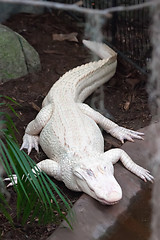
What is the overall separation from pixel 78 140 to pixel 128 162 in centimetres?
45

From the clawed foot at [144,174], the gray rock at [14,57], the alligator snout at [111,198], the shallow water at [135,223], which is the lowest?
the clawed foot at [144,174]

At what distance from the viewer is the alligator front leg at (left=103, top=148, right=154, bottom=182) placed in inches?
106

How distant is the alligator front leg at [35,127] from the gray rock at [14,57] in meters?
0.89

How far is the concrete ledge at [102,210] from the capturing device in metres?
2.05

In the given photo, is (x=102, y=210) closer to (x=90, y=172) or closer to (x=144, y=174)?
(x=90, y=172)

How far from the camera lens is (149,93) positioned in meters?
4.20

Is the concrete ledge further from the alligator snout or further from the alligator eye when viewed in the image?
the alligator eye

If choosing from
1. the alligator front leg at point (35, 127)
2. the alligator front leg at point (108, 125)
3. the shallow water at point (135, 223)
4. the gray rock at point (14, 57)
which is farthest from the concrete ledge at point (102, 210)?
the gray rock at point (14, 57)

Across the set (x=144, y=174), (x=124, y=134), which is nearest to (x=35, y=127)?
(x=124, y=134)

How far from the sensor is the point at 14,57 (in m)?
A: 4.22

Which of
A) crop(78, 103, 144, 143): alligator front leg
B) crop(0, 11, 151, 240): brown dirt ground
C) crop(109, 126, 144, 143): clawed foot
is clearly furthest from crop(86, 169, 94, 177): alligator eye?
crop(78, 103, 144, 143): alligator front leg

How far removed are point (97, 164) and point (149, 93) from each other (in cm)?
174

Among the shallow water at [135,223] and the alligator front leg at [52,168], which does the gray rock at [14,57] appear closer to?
the alligator front leg at [52,168]

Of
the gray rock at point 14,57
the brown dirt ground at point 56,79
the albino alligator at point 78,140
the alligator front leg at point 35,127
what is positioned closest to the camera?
the albino alligator at point 78,140
